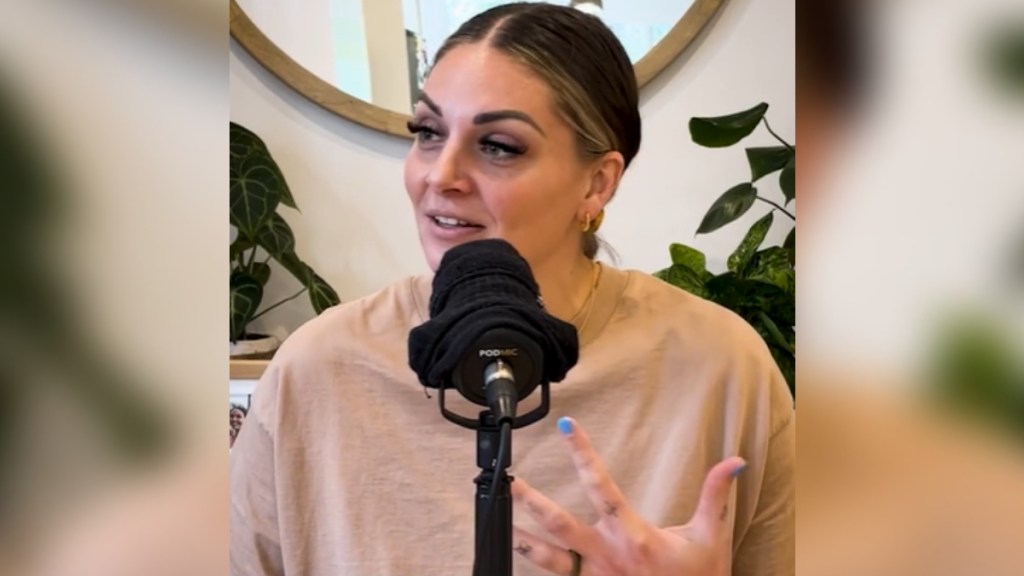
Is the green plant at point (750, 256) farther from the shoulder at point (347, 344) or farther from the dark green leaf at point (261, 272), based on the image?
the dark green leaf at point (261, 272)

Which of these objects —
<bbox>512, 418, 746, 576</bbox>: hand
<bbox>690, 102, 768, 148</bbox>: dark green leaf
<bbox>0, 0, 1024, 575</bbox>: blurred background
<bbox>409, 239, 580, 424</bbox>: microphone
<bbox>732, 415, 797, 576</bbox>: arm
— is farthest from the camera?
<bbox>690, 102, 768, 148</bbox>: dark green leaf

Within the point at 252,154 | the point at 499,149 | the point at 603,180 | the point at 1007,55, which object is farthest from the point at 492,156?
the point at 1007,55

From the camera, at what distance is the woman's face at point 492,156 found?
653 mm

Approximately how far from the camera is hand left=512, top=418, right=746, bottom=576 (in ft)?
1.74

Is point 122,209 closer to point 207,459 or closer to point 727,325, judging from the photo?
point 207,459

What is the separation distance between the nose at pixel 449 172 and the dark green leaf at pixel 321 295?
153mm

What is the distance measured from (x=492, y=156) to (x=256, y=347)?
264 millimetres

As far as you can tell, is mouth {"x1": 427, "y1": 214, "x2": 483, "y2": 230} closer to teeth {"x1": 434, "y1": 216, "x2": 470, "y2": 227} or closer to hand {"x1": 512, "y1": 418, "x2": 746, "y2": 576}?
teeth {"x1": 434, "y1": 216, "x2": 470, "y2": 227}

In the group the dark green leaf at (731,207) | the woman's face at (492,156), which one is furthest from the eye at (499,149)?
the dark green leaf at (731,207)

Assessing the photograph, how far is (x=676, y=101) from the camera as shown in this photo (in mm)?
772

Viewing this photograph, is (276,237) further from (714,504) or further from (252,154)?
(714,504)

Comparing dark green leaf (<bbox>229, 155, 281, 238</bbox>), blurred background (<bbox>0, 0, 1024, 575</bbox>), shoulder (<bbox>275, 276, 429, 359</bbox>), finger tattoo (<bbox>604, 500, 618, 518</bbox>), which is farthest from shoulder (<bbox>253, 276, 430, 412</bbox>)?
blurred background (<bbox>0, 0, 1024, 575</bbox>)

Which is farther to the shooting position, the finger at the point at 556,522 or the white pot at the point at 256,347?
the white pot at the point at 256,347

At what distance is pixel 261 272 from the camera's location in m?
0.74
